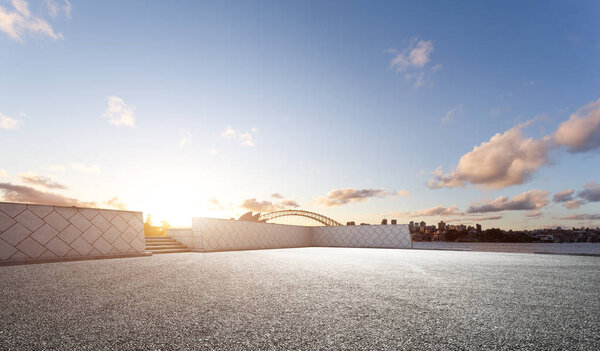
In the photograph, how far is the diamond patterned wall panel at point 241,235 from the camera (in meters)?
11.5

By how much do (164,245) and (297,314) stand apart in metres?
9.93

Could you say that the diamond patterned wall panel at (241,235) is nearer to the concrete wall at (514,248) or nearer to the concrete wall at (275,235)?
the concrete wall at (275,235)

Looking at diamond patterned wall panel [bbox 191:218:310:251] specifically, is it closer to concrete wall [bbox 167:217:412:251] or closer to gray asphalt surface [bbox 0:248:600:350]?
concrete wall [bbox 167:217:412:251]

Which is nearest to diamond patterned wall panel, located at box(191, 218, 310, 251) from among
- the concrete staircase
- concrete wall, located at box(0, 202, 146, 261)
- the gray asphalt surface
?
the concrete staircase

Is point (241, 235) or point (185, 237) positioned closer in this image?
point (185, 237)

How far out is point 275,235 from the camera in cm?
1681

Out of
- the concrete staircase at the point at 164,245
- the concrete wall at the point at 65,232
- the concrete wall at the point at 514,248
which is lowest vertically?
the concrete wall at the point at 514,248

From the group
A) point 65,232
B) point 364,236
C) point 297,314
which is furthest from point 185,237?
point 364,236

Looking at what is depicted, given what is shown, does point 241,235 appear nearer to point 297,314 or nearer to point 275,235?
point 275,235

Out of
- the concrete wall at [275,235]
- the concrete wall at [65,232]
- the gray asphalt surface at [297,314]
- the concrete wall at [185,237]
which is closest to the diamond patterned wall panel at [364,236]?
the concrete wall at [275,235]

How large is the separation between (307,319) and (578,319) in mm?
2264

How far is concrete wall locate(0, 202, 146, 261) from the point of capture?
653cm

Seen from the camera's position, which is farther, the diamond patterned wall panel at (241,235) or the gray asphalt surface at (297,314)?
the diamond patterned wall panel at (241,235)

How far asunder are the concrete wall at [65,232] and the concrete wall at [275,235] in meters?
2.72
